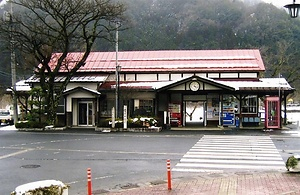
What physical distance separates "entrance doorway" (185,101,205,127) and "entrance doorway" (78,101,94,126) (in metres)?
8.41

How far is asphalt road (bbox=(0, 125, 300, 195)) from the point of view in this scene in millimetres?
12180

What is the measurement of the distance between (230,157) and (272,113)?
→ 15.2m

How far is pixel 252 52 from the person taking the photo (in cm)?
3806

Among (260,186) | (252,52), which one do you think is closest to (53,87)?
(252,52)

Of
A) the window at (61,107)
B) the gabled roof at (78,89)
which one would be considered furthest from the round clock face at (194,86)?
the window at (61,107)

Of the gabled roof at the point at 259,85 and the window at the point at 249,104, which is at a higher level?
the gabled roof at the point at 259,85

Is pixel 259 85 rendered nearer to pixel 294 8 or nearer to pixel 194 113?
Answer: pixel 194 113

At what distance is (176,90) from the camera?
1271 inches

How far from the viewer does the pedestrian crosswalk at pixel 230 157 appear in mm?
14080

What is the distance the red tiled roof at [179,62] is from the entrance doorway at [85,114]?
12.4 ft

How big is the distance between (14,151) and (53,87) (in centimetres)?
1607

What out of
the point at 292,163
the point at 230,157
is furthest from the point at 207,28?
the point at 292,163

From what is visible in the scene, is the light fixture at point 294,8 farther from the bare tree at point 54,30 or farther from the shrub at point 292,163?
the bare tree at point 54,30

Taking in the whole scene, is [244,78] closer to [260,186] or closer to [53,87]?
[53,87]
